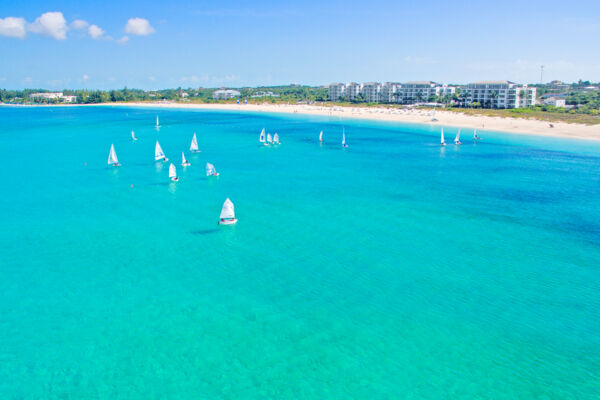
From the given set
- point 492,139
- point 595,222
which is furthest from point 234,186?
point 492,139

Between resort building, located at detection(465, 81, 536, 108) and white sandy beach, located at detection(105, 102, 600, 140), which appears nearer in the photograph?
white sandy beach, located at detection(105, 102, 600, 140)

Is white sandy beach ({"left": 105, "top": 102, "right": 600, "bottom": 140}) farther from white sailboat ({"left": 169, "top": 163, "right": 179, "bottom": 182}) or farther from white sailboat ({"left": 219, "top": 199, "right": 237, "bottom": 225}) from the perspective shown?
white sailboat ({"left": 219, "top": 199, "right": 237, "bottom": 225})

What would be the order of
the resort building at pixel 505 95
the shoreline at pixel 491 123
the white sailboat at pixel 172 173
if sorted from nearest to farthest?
1. the white sailboat at pixel 172 173
2. the shoreline at pixel 491 123
3. the resort building at pixel 505 95

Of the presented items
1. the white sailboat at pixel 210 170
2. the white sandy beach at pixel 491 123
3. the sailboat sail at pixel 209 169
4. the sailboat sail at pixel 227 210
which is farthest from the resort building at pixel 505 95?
the sailboat sail at pixel 227 210

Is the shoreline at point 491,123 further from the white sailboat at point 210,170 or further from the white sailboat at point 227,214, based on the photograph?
the white sailboat at point 227,214

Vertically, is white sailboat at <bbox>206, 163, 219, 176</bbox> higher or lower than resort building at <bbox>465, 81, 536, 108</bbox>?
lower

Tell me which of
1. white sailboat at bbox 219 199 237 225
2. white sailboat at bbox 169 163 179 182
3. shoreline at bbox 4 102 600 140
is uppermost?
shoreline at bbox 4 102 600 140

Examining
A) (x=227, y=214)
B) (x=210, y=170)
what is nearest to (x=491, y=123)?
(x=210, y=170)

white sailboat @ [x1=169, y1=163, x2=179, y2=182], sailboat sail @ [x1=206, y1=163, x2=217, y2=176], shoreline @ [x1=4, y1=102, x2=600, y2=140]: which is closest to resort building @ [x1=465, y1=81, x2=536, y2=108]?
shoreline @ [x1=4, y1=102, x2=600, y2=140]
